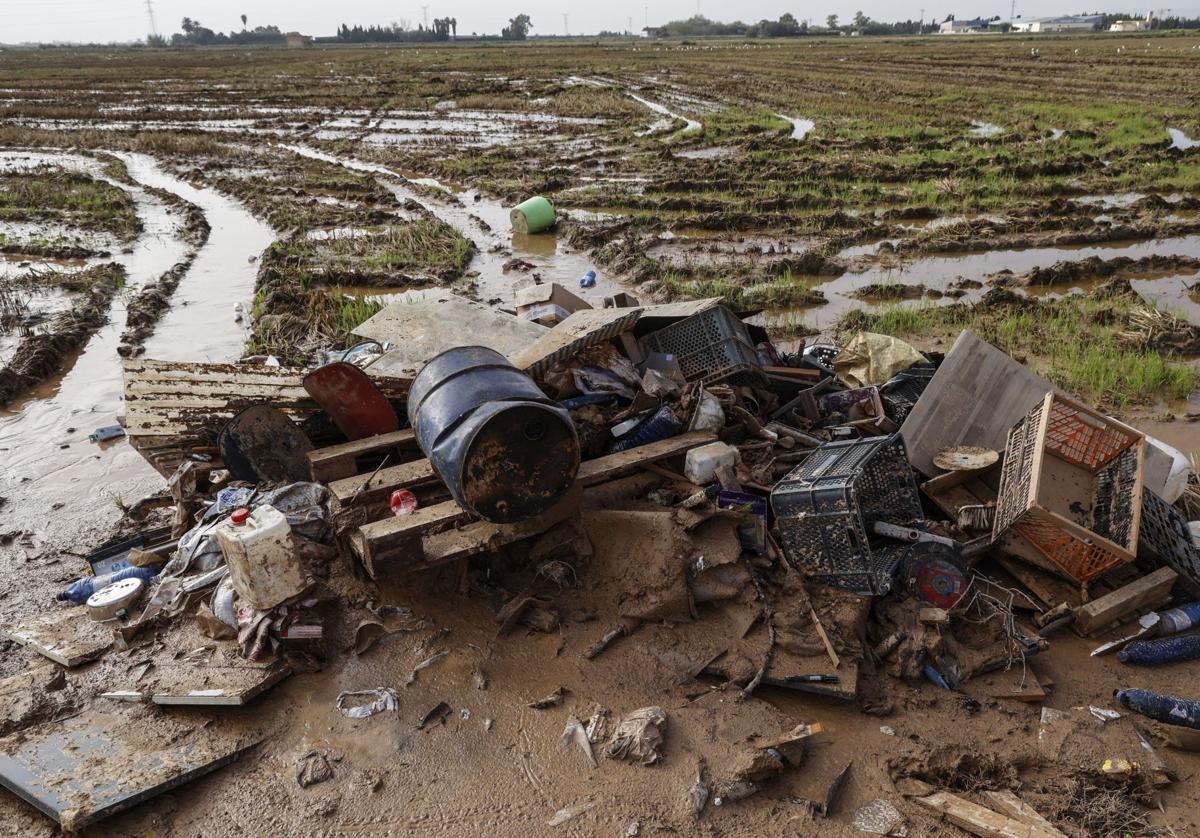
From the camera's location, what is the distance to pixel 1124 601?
3881 millimetres

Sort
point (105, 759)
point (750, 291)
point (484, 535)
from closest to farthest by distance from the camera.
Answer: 1. point (105, 759)
2. point (484, 535)
3. point (750, 291)

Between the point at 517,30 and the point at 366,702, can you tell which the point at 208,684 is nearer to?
the point at 366,702

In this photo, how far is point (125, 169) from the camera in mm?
16781

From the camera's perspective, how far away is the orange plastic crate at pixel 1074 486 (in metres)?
3.83

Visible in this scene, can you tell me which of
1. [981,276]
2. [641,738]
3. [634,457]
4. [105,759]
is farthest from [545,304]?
[981,276]

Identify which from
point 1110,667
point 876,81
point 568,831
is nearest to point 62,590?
point 568,831

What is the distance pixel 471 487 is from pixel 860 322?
594 centimetres

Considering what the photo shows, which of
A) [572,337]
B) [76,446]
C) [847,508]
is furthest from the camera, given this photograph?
[76,446]

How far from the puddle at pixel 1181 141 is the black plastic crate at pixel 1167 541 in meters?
15.3

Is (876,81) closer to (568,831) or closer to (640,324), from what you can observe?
(640,324)

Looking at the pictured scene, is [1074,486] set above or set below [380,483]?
below

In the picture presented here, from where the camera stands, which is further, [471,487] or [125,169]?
[125,169]

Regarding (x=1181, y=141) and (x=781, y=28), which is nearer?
(x=1181, y=141)

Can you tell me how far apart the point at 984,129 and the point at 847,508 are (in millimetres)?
18665
